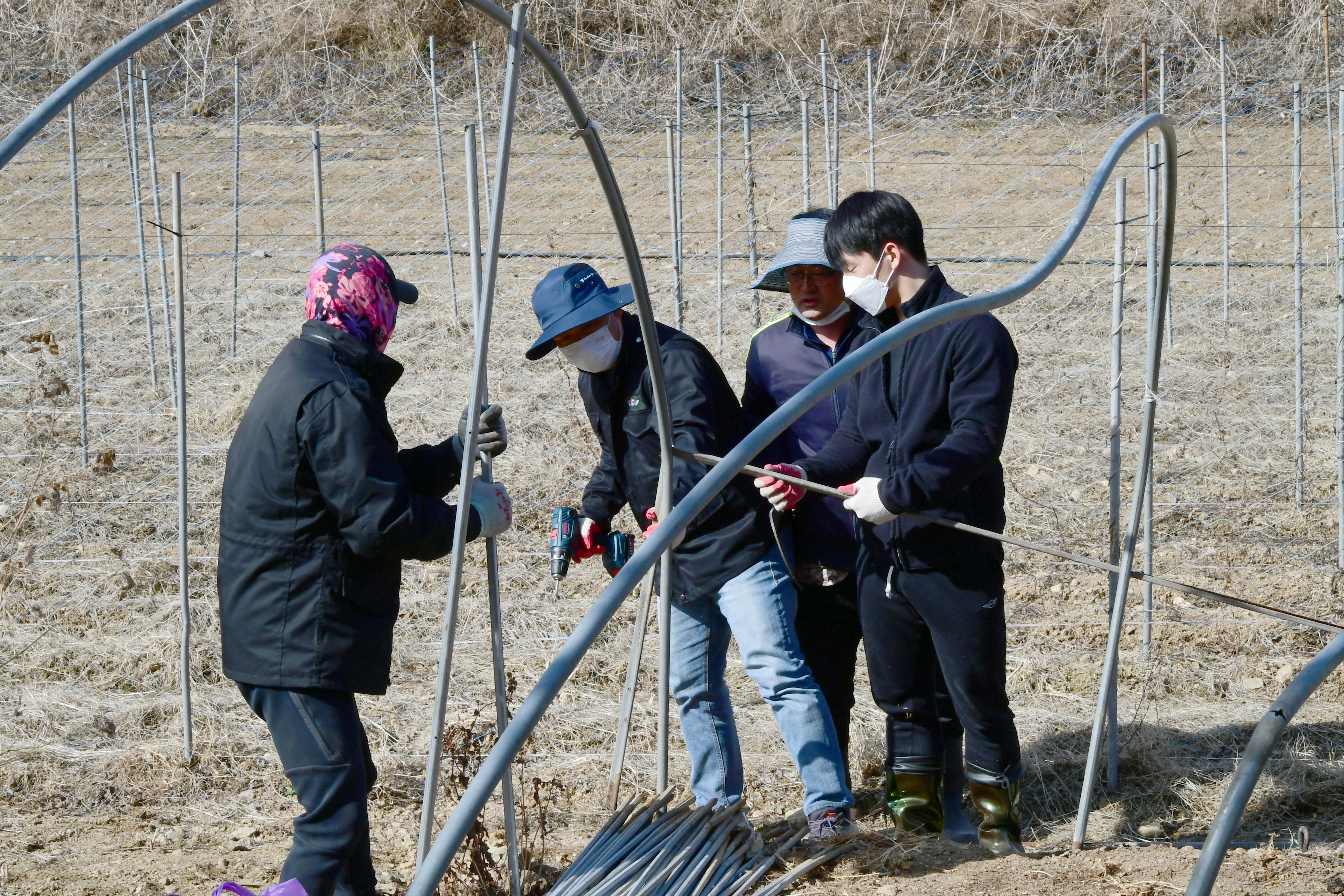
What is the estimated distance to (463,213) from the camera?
38.2 feet

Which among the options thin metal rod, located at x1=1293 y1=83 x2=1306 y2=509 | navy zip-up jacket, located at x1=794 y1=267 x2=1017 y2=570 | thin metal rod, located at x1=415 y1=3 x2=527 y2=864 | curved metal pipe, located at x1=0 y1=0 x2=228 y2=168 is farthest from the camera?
thin metal rod, located at x1=1293 y1=83 x2=1306 y2=509

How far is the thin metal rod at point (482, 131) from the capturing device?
778cm

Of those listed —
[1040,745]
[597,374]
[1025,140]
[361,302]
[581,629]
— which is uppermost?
[1025,140]

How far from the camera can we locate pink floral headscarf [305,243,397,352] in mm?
2365

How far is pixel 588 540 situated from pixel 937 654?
936 mm

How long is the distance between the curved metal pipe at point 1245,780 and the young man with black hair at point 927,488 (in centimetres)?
95

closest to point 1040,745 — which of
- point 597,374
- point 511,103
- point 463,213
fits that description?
point 597,374

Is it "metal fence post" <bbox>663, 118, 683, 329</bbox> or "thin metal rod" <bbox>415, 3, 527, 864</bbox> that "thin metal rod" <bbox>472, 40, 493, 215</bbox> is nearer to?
"metal fence post" <bbox>663, 118, 683, 329</bbox>

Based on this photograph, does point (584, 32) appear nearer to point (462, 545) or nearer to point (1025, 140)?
point (1025, 140)

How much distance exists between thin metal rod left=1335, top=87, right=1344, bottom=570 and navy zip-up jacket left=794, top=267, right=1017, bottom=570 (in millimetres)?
3075

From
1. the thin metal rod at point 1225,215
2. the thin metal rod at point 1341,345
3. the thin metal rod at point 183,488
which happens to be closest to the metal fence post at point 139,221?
the thin metal rod at point 183,488

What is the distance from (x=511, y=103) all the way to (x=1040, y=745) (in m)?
2.95

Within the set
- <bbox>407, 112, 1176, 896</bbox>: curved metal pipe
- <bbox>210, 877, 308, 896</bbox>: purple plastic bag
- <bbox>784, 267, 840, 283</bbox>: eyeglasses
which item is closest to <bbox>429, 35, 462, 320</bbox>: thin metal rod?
<bbox>784, 267, 840, 283</bbox>: eyeglasses

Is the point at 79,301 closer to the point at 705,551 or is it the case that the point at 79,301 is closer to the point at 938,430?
the point at 705,551
